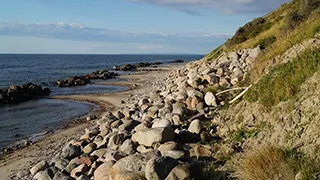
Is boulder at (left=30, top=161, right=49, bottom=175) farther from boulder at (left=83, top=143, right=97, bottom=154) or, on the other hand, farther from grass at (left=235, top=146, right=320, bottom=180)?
grass at (left=235, top=146, right=320, bottom=180)

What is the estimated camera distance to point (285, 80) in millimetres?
8977

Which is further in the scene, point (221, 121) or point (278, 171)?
point (221, 121)

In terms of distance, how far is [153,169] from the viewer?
20.1 feet

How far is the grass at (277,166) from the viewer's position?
5582mm

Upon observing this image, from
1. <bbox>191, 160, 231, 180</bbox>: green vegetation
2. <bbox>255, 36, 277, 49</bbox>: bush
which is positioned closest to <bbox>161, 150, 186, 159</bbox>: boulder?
<bbox>191, 160, 231, 180</bbox>: green vegetation

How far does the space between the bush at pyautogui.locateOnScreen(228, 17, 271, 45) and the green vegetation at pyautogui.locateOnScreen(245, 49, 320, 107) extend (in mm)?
19040

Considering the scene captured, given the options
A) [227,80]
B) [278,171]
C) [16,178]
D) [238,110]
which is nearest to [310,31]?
[238,110]

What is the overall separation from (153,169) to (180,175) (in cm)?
46

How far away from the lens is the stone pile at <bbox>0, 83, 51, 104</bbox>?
31.6 meters

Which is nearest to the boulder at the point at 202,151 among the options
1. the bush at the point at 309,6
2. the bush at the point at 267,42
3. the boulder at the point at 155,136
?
the boulder at the point at 155,136

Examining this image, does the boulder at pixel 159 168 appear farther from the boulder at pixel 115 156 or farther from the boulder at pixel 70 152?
the boulder at pixel 70 152

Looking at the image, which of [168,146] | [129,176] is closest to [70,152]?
[168,146]

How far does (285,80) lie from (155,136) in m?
3.47

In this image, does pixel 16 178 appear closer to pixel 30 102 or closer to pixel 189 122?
pixel 189 122
